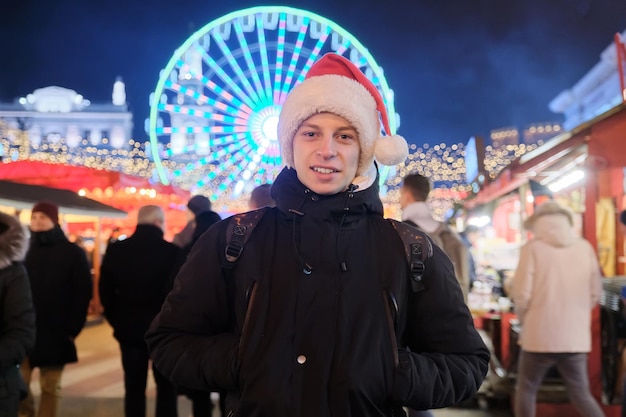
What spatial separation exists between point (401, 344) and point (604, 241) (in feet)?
15.8

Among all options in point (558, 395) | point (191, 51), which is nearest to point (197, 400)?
point (558, 395)

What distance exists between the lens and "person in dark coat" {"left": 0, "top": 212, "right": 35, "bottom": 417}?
2.54 m

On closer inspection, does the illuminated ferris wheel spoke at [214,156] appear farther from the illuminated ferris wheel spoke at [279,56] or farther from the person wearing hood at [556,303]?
the person wearing hood at [556,303]

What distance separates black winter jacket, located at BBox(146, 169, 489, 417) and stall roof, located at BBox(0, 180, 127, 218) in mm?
7630

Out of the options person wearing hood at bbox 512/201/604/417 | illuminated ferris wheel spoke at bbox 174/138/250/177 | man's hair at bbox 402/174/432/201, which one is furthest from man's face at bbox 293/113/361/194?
illuminated ferris wheel spoke at bbox 174/138/250/177

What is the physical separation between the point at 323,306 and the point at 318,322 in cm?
4

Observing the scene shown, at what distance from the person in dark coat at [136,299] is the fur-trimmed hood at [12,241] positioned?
1256mm

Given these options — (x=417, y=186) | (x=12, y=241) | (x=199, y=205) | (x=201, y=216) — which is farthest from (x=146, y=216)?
(x=417, y=186)

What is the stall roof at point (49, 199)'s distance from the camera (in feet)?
26.8

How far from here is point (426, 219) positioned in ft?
13.0

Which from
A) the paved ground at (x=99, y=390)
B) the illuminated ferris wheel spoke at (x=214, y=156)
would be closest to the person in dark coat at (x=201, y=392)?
the paved ground at (x=99, y=390)

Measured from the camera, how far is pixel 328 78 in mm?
1544

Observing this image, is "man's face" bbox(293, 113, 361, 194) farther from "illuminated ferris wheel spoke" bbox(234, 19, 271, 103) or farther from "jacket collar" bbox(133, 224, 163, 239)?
"illuminated ferris wheel spoke" bbox(234, 19, 271, 103)

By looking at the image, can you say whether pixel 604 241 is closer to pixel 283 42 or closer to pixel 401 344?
pixel 401 344
